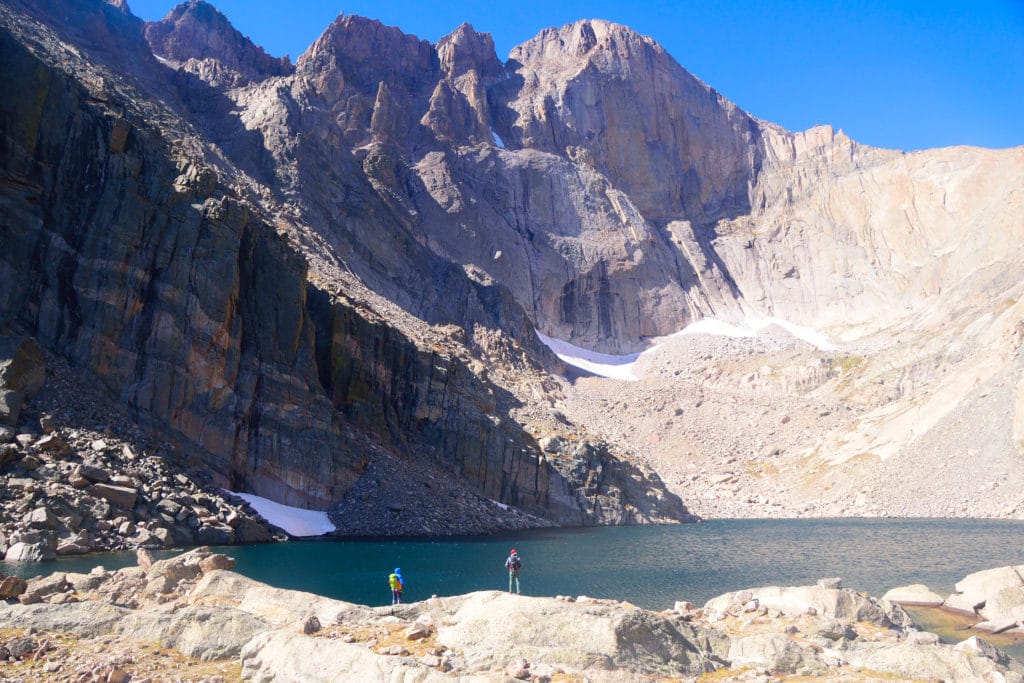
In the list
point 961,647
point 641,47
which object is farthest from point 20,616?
point 641,47

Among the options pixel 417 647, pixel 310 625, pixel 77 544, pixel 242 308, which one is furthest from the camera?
pixel 242 308

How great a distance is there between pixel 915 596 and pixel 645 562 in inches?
588

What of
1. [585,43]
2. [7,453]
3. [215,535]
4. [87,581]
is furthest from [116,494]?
[585,43]

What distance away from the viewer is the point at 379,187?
114 m

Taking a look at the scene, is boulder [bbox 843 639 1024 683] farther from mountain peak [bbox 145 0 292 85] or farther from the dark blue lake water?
mountain peak [bbox 145 0 292 85]

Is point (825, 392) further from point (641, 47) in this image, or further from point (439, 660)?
point (439, 660)

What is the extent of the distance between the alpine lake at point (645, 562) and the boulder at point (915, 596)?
37.2 inches

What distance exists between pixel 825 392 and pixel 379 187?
69.3m

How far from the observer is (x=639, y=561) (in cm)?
4216

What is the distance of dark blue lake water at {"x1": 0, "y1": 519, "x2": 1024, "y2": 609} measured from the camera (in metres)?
30.9

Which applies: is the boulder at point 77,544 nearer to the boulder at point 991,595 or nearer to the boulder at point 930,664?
the boulder at point 930,664

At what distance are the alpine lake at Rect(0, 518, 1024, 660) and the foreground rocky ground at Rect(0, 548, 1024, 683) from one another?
964cm

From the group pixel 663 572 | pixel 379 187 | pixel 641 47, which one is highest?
pixel 641 47

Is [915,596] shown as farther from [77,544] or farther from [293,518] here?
[293,518]
